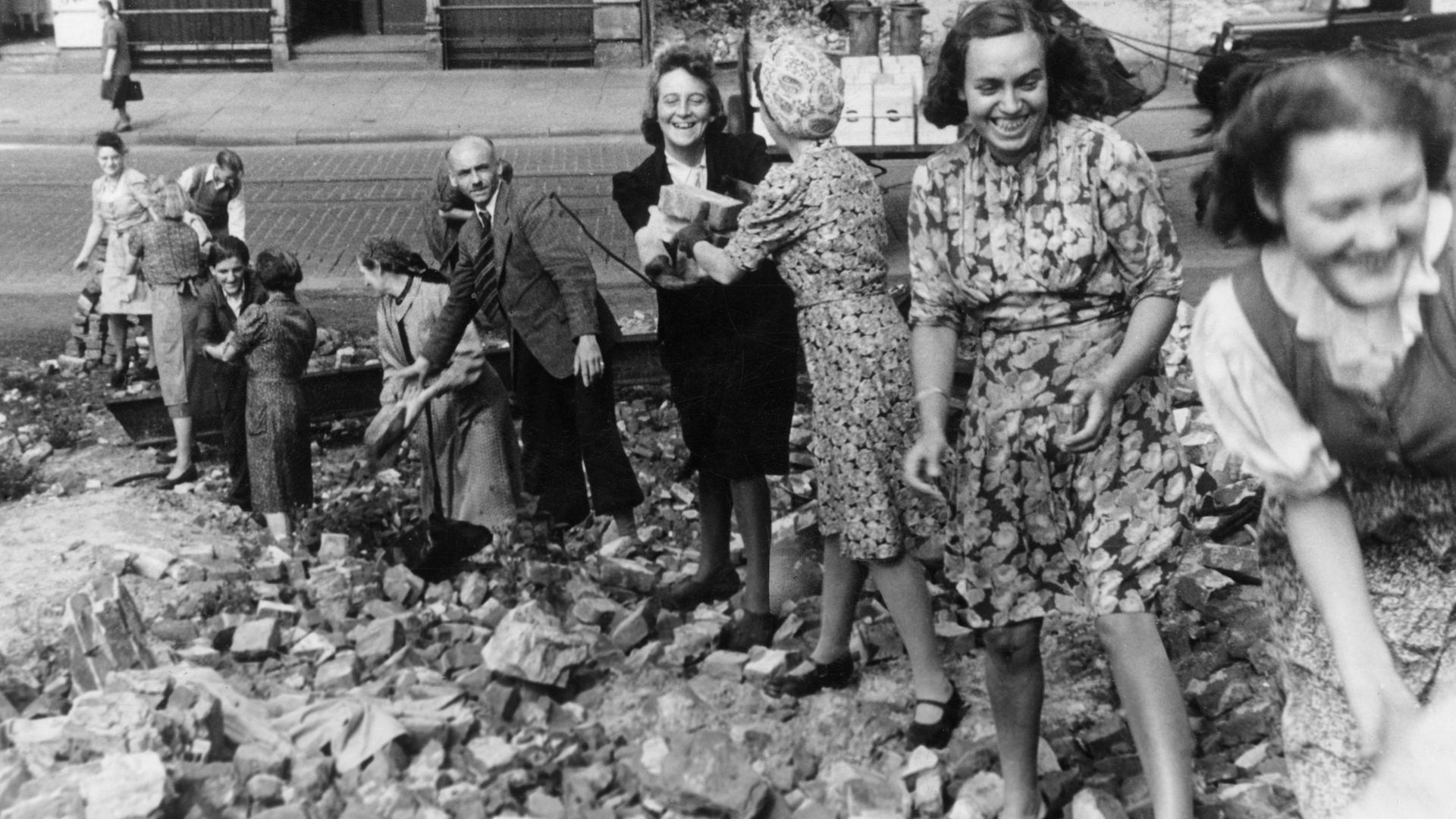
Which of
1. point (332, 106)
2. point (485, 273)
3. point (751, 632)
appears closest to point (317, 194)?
point (332, 106)

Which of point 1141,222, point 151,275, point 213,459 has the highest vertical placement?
point 1141,222

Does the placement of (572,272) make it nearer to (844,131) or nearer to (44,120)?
(844,131)

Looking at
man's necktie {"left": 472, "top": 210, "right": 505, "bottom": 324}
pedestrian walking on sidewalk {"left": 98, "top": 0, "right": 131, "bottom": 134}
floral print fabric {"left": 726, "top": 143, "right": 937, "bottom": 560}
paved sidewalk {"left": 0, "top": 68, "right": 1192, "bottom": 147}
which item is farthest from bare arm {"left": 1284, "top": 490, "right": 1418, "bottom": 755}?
pedestrian walking on sidewalk {"left": 98, "top": 0, "right": 131, "bottom": 134}

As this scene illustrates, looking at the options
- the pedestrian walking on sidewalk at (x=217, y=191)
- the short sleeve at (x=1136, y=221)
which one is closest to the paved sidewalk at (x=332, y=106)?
the pedestrian walking on sidewalk at (x=217, y=191)

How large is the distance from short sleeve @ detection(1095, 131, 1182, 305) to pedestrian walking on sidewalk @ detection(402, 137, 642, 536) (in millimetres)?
2870

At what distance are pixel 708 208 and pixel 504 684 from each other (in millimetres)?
1575

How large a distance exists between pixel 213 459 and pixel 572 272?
2.66m

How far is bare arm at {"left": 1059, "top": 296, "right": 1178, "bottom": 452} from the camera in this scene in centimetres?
354

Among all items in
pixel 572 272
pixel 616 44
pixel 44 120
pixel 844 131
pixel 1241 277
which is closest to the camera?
pixel 1241 277

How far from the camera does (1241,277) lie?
8.55ft

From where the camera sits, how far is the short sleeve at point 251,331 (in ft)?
22.1

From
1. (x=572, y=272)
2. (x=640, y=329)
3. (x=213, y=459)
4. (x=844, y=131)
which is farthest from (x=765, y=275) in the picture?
(x=844, y=131)

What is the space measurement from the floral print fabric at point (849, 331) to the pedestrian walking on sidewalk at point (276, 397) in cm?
270

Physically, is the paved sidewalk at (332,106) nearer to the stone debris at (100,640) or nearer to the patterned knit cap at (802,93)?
the stone debris at (100,640)
